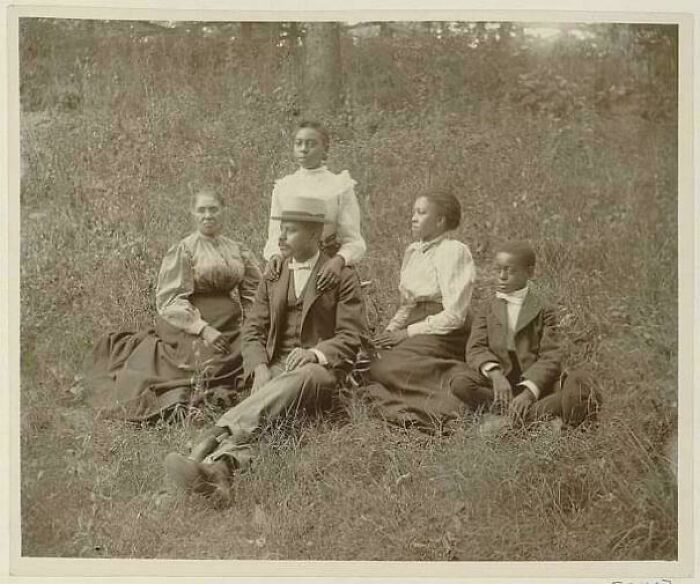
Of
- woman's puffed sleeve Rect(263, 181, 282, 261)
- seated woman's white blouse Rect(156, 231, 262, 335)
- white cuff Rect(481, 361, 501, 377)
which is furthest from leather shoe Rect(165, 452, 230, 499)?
white cuff Rect(481, 361, 501, 377)

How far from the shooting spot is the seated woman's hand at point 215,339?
4.78 metres

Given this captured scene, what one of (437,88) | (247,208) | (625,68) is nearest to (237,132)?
(247,208)

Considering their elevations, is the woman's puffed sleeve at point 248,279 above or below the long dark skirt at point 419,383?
above

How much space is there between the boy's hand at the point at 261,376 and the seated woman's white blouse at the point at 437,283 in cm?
66

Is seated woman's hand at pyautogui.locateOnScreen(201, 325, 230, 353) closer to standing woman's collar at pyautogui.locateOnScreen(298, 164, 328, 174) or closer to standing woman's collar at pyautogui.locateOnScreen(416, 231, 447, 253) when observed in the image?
standing woman's collar at pyautogui.locateOnScreen(298, 164, 328, 174)

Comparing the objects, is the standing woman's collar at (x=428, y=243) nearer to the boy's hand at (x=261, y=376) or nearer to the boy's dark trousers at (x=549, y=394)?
the boy's dark trousers at (x=549, y=394)

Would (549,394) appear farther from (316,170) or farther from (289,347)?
(316,170)

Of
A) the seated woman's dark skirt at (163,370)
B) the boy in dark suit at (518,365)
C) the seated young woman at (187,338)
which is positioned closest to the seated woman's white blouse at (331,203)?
the seated young woman at (187,338)

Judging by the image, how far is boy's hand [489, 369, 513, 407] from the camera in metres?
4.72

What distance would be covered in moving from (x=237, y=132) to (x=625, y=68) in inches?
81.0

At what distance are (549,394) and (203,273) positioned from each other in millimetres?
1890

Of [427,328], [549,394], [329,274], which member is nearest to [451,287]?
[427,328]

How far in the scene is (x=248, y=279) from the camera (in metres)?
4.82
